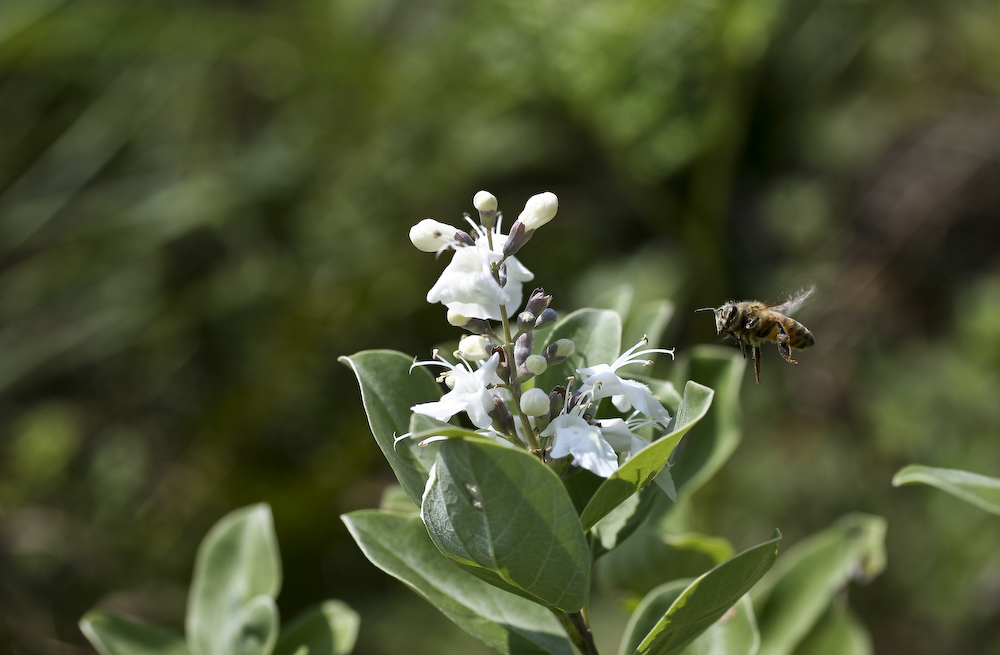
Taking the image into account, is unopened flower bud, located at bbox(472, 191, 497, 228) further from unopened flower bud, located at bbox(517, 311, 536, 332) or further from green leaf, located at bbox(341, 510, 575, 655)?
green leaf, located at bbox(341, 510, 575, 655)

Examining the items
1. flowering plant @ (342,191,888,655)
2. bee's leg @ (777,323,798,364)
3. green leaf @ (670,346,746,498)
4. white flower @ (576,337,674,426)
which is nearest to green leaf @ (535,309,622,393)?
flowering plant @ (342,191,888,655)

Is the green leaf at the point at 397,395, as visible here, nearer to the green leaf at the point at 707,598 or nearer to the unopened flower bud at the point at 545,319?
the unopened flower bud at the point at 545,319

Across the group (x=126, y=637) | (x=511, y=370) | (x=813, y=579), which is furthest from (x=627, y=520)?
(x=126, y=637)

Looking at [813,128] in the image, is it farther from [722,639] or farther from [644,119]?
[722,639]

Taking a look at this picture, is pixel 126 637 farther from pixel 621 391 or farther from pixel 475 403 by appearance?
pixel 621 391

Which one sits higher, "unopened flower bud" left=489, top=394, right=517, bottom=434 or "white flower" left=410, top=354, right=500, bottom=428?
"white flower" left=410, top=354, right=500, bottom=428

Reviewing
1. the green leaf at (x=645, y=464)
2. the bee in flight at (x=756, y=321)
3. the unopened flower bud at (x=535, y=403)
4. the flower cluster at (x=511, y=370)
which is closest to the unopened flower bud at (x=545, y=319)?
the flower cluster at (x=511, y=370)
